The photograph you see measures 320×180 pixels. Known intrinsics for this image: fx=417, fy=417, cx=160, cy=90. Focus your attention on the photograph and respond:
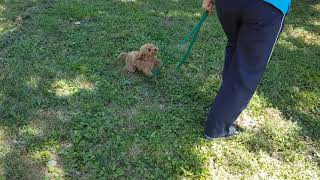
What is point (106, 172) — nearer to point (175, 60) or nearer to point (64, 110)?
point (64, 110)

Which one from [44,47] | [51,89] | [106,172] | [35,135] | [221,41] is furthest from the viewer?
[221,41]

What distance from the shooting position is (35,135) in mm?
3482

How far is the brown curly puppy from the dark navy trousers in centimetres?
106

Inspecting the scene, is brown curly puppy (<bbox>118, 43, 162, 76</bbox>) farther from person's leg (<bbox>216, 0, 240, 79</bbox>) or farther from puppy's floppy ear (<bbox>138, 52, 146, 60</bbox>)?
person's leg (<bbox>216, 0, 240, 79</bbox>)

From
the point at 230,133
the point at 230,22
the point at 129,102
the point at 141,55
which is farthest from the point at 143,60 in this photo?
the point at 230,22

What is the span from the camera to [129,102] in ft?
13.1

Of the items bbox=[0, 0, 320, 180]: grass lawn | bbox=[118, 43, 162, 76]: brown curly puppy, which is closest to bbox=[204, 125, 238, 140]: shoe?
bbox=[0, 0, 320, 180]: grass lawn

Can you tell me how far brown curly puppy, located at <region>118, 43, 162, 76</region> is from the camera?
4.29m

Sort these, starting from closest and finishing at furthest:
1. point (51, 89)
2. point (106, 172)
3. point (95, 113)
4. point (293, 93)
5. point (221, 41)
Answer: point (106, 172) < point (95, 113) < point (51, 89) < point (293, 93) < point (221, 41)

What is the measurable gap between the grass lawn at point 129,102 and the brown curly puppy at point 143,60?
99 mm

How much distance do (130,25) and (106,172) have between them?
103 inches

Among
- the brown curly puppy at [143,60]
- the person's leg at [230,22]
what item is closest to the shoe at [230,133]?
the person's leg at [230,22]

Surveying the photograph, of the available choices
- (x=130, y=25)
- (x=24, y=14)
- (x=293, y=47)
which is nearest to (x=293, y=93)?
(x=293, y=47)

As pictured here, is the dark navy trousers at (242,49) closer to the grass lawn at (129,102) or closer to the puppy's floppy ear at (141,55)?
the grass lawn at (129,102)
